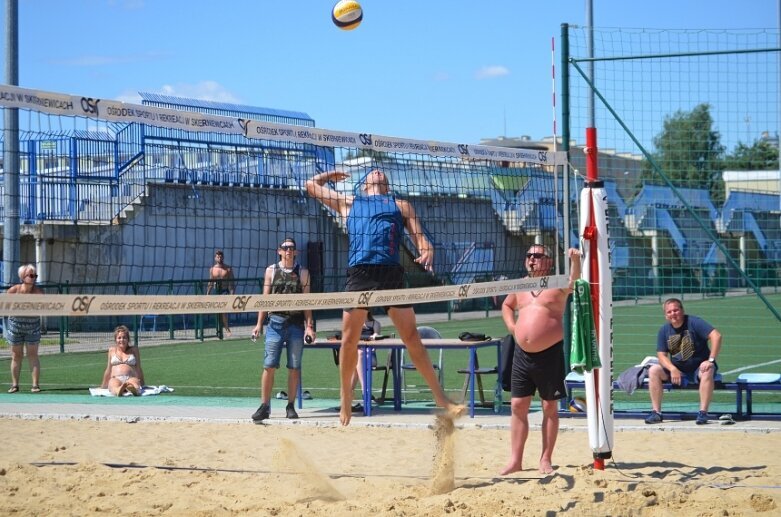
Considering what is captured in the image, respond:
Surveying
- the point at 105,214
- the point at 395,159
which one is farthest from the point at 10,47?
the point at 395,159

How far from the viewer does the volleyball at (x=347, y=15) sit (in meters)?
11.4

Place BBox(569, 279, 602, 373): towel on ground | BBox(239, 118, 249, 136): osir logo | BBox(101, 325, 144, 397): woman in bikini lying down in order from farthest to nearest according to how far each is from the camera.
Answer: BBox(101, 325, 144, 397): woman in bikini lying down → BBox(239, 118, 249, 136): osir logo → BBox(569, 279, 602, 373): towel on ground

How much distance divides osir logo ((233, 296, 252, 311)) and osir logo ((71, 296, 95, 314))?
3.40 feet

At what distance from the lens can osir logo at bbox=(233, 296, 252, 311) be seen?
299 inches

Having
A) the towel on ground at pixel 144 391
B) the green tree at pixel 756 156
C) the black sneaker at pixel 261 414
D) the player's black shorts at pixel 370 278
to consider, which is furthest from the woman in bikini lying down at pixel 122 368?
the green tree at pixel 756 156

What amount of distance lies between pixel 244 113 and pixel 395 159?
21.0 m

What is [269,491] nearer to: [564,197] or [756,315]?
[564,197]

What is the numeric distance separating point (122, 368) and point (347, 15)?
19.9ft

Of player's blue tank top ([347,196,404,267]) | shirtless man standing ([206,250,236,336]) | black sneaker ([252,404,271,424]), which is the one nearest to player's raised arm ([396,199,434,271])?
player's blue tank top ([347,196,404,267])

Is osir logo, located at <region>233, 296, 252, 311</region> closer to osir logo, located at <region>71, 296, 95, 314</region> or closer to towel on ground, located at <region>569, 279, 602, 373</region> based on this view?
osir logo, located at <region>71, 296, 95, 314</region>

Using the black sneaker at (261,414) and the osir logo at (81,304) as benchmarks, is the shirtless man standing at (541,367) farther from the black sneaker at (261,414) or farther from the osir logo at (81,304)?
the black sneaker at (261,414)

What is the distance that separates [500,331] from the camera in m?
24.0

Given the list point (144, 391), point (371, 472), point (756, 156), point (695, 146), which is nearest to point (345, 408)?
point (371, 472)

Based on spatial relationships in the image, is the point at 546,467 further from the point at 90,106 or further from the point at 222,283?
the point at 222,283
